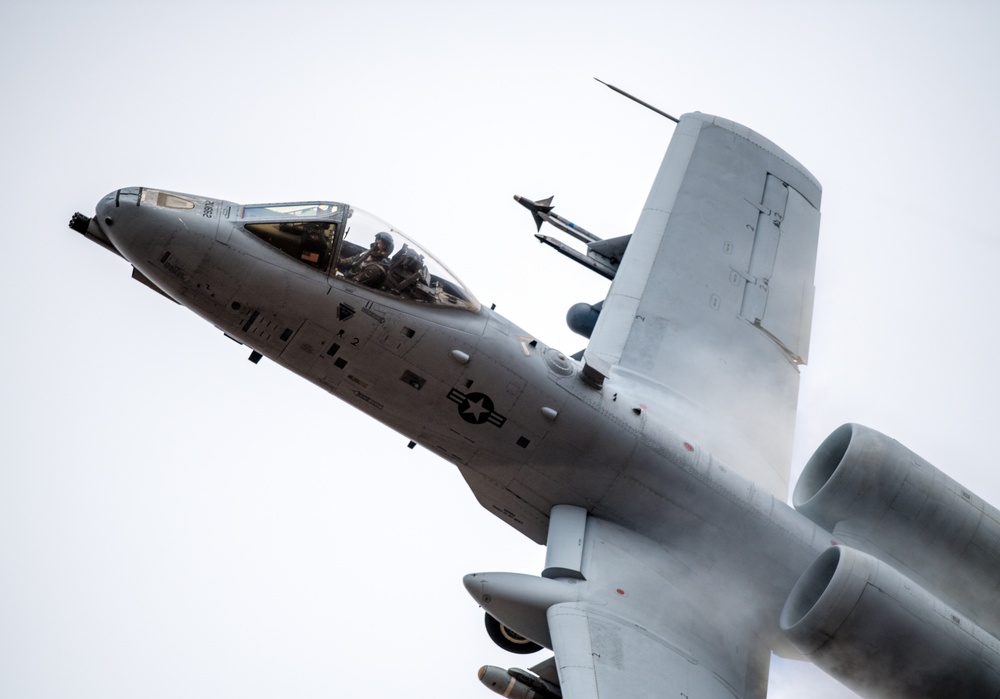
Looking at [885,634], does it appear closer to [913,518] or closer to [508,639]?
[913,518]

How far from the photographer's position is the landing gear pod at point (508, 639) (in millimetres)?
16062

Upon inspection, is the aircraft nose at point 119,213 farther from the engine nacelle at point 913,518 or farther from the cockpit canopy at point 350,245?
the engine nacelle at point 913,518

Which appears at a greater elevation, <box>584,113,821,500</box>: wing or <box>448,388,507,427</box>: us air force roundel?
<box>584,113,821,500</box>: wing

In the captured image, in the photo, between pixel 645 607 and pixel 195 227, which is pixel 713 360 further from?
pixel 195 227

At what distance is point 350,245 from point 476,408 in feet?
8.23

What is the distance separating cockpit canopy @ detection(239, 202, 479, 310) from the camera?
45.8 ft

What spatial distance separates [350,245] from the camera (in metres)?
14.1

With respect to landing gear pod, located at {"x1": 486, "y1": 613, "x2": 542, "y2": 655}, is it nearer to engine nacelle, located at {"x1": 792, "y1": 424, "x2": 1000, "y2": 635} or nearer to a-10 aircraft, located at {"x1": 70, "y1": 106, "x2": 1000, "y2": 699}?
a-10 aircraft, located at {"x1": 70, "y1": 106, "x2": 1000, "y2": 699}

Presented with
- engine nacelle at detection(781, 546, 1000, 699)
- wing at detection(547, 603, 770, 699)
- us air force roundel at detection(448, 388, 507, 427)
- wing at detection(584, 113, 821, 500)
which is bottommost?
wing at detection(547, 603, 770, 699)

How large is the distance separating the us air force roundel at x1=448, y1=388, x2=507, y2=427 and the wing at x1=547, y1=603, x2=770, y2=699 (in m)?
2.36

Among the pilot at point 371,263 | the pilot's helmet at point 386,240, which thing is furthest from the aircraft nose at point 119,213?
the pilot's helmet at point 386,240

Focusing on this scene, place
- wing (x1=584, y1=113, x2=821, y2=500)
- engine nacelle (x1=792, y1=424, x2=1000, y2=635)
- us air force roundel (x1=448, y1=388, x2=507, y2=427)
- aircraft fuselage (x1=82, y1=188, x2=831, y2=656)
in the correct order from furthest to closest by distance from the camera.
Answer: wing (x1=584, y1=113, x2=821, y2=500) < engine nacelle (x1=792, y1=424, x2=1000, y2=635) < us air force roundel (x1=448, y1=388, x2=507, y2=427) < aircraft fuselage (x1=82, y1=188, x2=831, y2=656)

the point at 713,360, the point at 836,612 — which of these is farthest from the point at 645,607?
the point at 713,360

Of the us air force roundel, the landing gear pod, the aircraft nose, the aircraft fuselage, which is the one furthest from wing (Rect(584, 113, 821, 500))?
the aircraft nose
